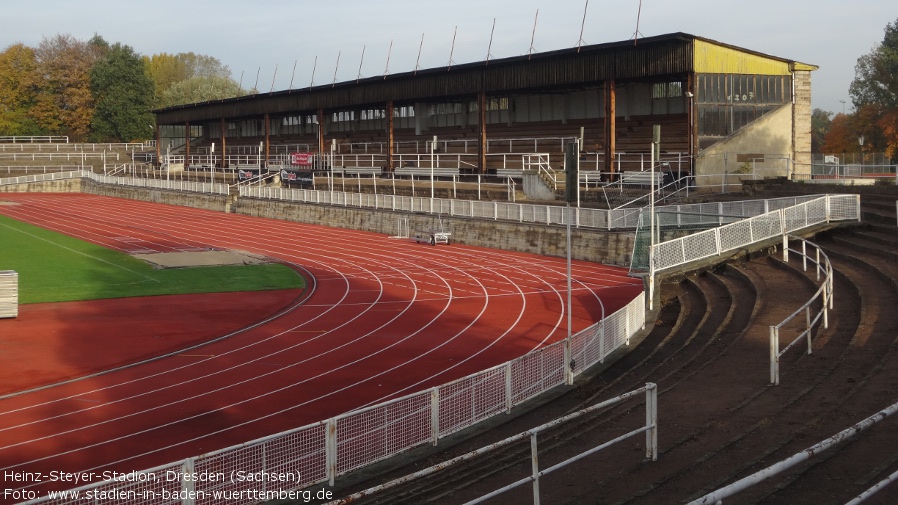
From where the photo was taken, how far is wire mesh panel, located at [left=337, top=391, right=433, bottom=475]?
1187cm

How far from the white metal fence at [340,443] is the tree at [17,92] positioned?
115378 mm

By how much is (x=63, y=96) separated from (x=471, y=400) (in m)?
120

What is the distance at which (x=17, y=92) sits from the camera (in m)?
117

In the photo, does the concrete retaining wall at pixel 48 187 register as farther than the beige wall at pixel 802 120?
Yes

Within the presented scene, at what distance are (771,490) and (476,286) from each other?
22.6 meters

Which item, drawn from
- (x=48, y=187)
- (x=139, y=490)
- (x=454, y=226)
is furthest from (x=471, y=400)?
(x=48, y=187)

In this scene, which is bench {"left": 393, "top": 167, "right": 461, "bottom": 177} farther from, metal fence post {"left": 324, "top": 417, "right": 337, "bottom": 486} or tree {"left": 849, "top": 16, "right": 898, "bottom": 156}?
metal fence post {"left": 324, "top": 417, "right": 337, "bottom": 486}

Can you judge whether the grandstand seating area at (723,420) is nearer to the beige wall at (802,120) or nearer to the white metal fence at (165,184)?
the beige wall at (802,120)

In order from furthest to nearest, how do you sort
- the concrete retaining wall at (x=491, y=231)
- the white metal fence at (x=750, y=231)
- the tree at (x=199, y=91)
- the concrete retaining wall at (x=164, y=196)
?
1. the tree at (x=199, y=91)
2. the concrete retaining wall at (x=164, y=196)
3. the concrete retaining wall at (x=491, y=231)
4. the white metal fence at (x=750, y=231)

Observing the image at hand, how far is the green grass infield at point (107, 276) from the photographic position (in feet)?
102

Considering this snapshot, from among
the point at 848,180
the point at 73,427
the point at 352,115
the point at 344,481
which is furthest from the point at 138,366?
the point at 352,115

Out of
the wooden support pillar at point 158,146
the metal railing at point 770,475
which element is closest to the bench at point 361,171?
the wooden support pillar at point 158,146

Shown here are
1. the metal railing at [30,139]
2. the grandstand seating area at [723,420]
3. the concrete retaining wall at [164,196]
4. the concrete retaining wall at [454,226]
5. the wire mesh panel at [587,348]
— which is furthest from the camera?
the metal railing at [30,139]

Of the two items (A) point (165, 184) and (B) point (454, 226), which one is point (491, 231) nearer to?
(B) point (454, 226)
